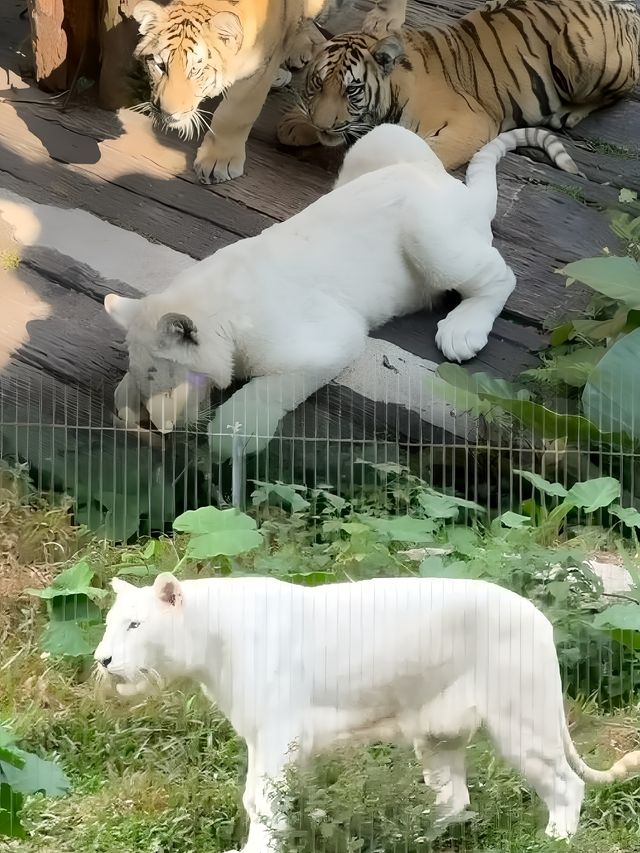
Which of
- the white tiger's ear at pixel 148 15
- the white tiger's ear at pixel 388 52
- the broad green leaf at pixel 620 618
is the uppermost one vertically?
the white tiger's ear at pixel 388 52

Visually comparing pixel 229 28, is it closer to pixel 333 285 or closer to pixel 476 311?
pixel 333 285

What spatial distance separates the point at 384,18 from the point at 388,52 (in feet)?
0.40

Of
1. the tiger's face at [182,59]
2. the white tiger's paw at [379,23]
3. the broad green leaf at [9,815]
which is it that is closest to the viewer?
the broad green leaf at [9,815]

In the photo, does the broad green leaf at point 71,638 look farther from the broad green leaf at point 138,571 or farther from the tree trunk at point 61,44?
the tree trunk at point 61,44

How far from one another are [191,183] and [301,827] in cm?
187

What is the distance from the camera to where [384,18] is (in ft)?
11.0

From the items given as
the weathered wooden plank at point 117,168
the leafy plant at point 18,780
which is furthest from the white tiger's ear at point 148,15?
the leafy plant at point 18,780

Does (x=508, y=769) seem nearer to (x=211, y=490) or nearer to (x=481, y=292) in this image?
(x=211, y=490)

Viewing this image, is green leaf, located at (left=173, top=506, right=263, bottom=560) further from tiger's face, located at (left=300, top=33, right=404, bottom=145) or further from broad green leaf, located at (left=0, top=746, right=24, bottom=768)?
tiger's face, located at (left=300, top=33, right=404, bottom=145)

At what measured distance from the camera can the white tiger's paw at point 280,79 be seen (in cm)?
329

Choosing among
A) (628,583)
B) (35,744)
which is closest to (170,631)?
(35,744)

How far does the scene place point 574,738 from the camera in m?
2.38

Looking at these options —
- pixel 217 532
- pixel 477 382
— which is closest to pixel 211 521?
pixel 217 532

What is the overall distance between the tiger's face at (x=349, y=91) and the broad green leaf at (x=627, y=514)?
1330 mm
